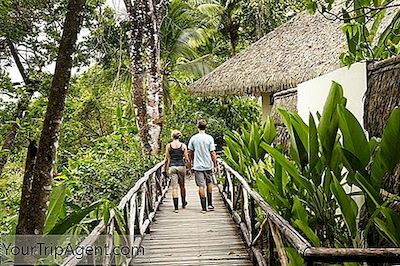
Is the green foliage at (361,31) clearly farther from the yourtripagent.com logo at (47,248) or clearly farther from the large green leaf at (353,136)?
the yourtripagent.com logo at (47,248)

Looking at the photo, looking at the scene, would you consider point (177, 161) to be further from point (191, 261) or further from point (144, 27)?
point (144, 27)

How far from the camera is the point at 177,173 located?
6.78 m

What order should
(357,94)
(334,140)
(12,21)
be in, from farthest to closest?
(12,21) → (357,94) → (334,140)

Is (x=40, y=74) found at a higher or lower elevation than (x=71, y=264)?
higher

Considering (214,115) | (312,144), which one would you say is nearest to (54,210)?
(312,144)

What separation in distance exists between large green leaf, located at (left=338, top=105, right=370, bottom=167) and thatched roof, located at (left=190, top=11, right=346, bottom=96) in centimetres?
438

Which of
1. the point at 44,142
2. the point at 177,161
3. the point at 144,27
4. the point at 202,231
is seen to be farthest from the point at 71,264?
the point at 144,27

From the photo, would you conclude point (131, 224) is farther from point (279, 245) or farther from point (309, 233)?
point (309, 233)

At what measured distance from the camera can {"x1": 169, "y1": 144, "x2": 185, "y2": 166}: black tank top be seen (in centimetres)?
670

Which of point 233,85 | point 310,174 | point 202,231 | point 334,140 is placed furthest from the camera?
point 233,85

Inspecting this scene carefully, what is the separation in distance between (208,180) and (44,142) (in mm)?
3501

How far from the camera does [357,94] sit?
153 inches

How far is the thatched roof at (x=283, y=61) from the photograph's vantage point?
27.0ft

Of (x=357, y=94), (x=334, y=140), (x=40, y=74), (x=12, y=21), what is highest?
(x=12, y=21)
